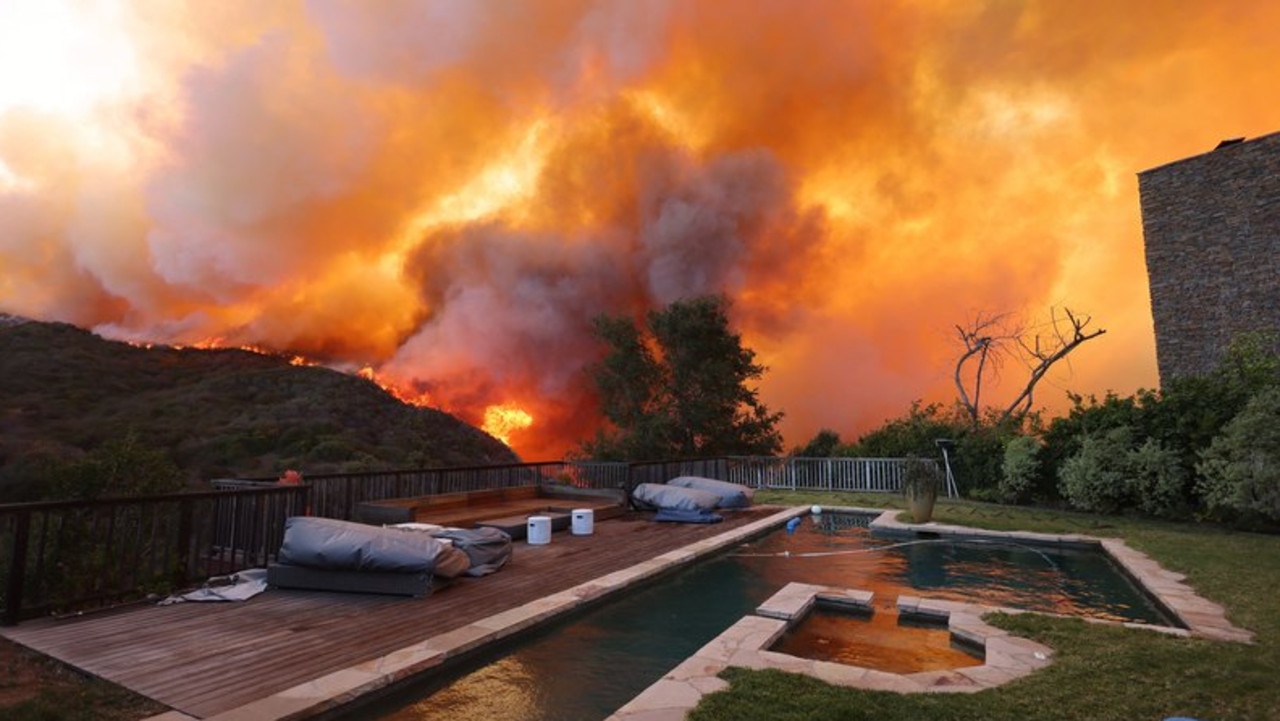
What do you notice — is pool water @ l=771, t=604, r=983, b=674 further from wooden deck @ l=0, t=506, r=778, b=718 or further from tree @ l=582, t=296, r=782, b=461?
tree @ l=582, t=296, r=782, b=461

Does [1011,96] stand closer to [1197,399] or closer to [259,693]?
[1197,399]

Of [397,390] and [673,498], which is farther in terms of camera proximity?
[397,390]

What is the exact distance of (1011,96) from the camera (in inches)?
661

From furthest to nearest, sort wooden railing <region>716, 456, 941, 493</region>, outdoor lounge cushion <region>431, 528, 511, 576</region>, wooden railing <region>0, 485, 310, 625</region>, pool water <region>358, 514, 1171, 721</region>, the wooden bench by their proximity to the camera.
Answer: wooden railing <region>716, 456, 941, 493</region> → the wooden bench → outdoor lounge cushion <region>431, 528, 511, 576</region> → wooden railing <region>0, 485, 310, 625</region> → pool water <region>358, 514, 1171, 721</region>

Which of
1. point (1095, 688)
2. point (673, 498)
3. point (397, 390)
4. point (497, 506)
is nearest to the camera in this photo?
point (1095, 688)

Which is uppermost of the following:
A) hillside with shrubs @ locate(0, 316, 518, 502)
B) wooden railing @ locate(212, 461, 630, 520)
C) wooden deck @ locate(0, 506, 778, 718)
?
hillside with shrubs @ locate(0, 316, 518, 502)

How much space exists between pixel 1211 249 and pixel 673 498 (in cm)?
1935

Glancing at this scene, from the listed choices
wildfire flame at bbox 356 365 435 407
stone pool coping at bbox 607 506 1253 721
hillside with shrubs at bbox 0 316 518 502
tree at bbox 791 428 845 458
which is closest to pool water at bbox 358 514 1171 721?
stone pool coping at bbox 607 506 1253 721

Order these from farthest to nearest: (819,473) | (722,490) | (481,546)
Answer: (819,473)
(722,490)
(481,546)

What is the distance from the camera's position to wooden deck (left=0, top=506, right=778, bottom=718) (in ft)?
11.3

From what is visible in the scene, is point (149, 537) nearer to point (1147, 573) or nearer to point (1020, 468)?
point (1147, 573)

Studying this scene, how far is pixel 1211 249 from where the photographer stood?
18859mm

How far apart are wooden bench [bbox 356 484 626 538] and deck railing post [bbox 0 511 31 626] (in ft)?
13.1

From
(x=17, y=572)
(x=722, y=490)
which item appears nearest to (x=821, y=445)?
(x=722, y=490)
